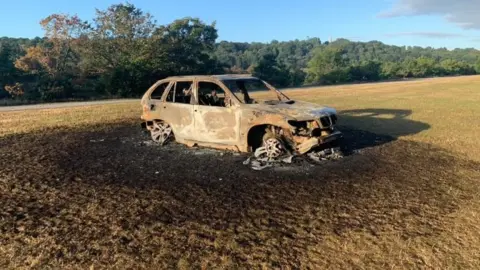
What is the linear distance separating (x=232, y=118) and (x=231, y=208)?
293 cm

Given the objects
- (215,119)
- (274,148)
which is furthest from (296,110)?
(215,119)

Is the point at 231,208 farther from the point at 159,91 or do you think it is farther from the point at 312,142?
the point at 159,91

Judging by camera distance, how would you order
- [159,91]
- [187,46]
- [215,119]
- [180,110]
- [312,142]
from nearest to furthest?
1. [312,142]
2. [215,119]
3. [180,110]
4. [159,91]
5. [187,46]

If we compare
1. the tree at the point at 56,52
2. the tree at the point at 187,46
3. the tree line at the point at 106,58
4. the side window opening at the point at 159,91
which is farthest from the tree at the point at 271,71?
the side window opening at the point at 159,91

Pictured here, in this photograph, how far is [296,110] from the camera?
7316 mm

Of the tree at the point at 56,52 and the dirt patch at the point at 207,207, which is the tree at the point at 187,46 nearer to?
the tree at the point at 56,52

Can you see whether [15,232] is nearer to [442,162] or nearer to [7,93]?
[442,162]

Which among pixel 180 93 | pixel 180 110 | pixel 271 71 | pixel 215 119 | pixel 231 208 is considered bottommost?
pixel 231 208

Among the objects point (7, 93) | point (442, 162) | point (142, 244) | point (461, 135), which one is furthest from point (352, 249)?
point (7, 93)

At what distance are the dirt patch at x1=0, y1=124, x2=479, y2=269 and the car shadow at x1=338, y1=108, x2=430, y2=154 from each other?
118 centimetres

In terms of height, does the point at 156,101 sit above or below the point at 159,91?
below

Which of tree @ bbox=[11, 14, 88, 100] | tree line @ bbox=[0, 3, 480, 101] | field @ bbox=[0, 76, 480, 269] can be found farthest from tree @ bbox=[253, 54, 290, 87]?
field @ bbox=[0, 76, 480, 269]

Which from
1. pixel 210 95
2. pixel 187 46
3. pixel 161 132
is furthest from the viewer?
pixel 187 46

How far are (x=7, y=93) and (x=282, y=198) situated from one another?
3196 cm
